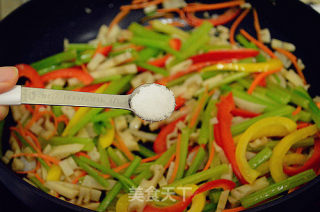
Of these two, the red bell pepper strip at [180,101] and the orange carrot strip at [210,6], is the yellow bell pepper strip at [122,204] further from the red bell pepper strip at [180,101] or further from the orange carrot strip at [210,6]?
the orange carrot strip at [210,6]

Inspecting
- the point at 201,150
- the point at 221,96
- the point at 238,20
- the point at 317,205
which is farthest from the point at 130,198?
the point at 238,20

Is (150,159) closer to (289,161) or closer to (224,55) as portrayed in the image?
(289,161)

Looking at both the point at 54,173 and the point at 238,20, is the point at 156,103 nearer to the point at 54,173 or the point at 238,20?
the point at 54,173

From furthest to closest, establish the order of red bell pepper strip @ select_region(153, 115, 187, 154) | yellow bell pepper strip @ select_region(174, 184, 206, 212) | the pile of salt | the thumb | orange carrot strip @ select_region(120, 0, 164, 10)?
orange carrot strip @ select_region(120, 0, 164, 10) < red bell pepper strip @ select_region(153, 115, 187, 154) < yellow bell pepper strip @ select_region(174, 184, 206, 212) < the pile of salt < the thumb

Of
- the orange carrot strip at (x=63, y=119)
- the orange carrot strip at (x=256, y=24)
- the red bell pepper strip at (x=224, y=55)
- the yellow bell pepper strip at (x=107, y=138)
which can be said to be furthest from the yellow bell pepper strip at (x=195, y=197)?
the orange carrot strip at (x=256, y=24)

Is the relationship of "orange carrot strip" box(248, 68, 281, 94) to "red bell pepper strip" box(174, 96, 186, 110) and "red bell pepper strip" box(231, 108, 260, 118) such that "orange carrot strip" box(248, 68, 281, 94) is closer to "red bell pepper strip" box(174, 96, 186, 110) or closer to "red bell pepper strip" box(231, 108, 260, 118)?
"red bell pepper strip" box(231, 108, 260, 118)

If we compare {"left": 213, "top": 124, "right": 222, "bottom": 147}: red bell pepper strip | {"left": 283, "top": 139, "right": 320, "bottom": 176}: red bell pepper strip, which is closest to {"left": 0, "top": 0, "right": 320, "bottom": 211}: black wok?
{"left": 283, "top": 139, "right": 320, "bottom": 176}: red bell pepper strip

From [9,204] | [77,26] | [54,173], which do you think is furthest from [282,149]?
[77,26]
